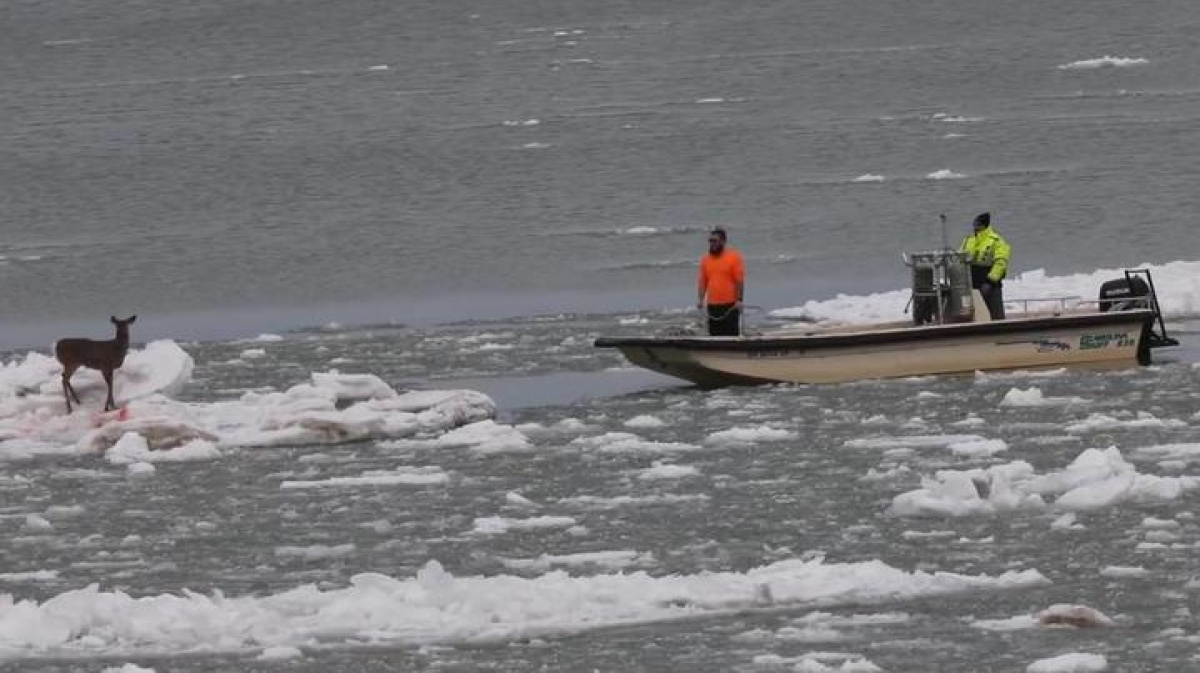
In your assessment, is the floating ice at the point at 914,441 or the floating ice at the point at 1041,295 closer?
the floating ice at the point at 914,441

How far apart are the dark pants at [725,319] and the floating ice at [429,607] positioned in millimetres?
8856

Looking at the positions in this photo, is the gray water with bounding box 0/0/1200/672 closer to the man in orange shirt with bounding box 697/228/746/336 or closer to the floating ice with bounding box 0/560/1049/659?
the floating ice with bounding box 0/560/1049/659

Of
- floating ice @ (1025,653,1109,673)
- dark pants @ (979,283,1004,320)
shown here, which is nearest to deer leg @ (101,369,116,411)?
dark pants @ (979,283,1004,320)

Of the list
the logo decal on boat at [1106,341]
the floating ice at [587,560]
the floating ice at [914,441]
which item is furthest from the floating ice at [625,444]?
the logo decal on boat at [1106,341]

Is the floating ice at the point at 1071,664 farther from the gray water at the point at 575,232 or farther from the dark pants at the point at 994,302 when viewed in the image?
the dark pants at the point at 994,302

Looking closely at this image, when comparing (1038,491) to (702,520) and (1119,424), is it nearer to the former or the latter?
(702,520)

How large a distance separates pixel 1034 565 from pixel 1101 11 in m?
51.6

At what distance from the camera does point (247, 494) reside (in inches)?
684

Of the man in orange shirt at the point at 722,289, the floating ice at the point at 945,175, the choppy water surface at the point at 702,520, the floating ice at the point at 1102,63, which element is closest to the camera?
the choppy water surface at the point at 702,520

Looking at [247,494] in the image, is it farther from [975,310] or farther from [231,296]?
[231,296]

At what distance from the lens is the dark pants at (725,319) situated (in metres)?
22.2

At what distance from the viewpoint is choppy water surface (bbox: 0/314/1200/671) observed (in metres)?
12.2

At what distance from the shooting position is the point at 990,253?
879 inches

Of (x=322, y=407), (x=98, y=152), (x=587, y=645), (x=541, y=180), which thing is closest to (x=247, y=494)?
(x=322, y=407)
